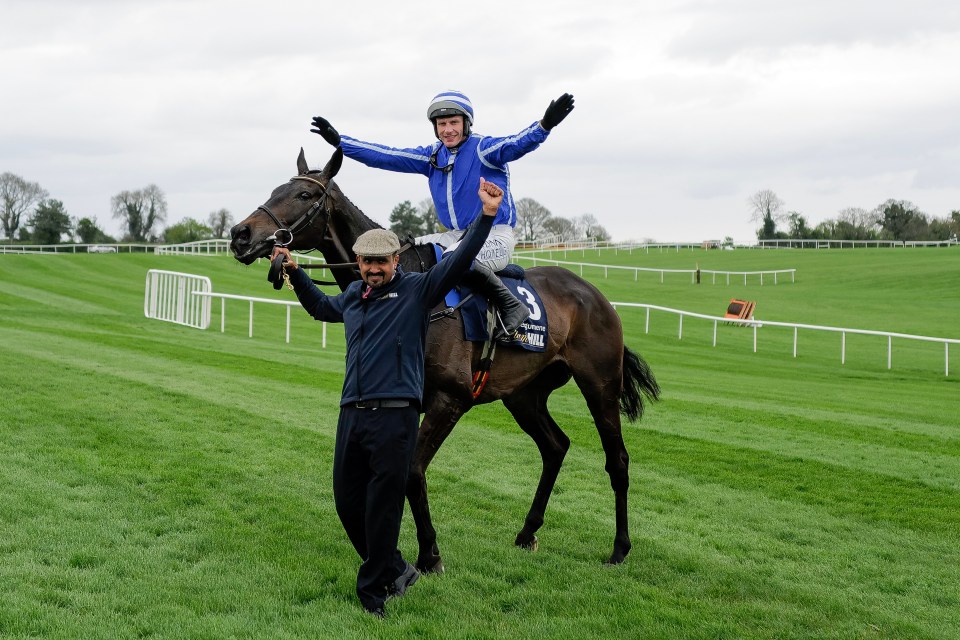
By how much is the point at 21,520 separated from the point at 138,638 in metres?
1.98

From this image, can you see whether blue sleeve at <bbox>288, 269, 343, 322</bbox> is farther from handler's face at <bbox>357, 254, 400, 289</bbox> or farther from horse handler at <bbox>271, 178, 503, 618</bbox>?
handler's face at <bbox>357, 254, 400, 289</bbox>

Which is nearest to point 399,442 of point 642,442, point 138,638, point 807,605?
point 138,638

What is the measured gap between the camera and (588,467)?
819cm

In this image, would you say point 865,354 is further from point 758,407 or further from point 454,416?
point 454,416

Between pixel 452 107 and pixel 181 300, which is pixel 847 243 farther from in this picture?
pixel 452 107

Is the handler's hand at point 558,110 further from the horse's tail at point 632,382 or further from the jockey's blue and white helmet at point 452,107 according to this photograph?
the horse's tail at point 632,382

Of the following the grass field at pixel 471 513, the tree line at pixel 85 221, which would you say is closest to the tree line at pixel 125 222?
the tree line at pixel 85 221

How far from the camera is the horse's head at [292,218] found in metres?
4.89

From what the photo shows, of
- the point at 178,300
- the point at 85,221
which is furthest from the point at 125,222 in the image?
the point at 178,300

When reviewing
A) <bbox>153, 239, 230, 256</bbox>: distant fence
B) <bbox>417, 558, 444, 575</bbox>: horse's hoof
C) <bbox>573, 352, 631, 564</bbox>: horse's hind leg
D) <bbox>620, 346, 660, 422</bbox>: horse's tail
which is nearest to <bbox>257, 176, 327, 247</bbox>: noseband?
<bbox>417, 558, 444, 575</bbox>: horse's hoof

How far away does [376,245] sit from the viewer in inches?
176

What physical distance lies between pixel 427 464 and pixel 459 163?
182cm

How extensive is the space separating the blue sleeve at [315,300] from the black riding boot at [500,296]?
0.79 m

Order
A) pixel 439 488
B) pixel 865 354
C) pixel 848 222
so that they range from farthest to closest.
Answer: pixel 848 222
pixel 865 354
pixel 439 488
